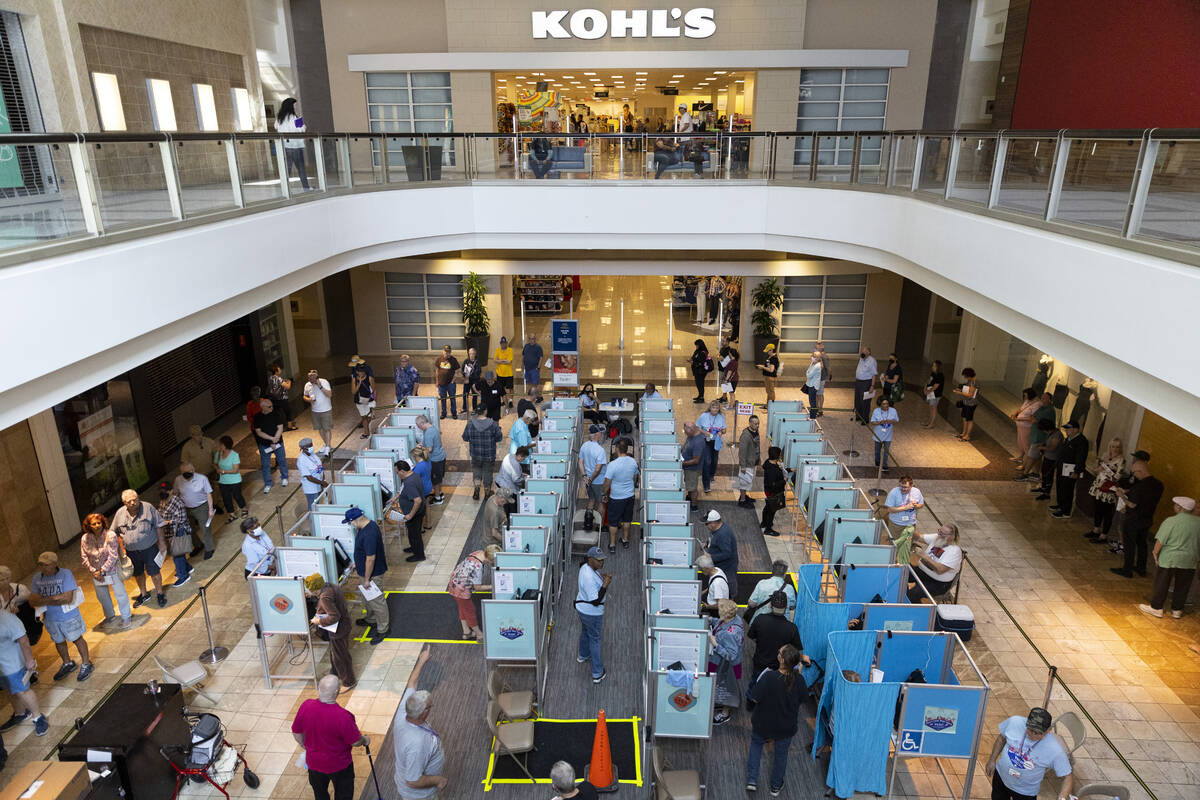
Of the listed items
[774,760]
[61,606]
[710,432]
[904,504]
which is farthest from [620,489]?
[61,606]

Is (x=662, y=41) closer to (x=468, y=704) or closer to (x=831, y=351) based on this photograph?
(x=831, y=351)

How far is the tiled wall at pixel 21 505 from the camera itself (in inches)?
380

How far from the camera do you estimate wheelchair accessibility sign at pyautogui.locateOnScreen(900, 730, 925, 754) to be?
6332 millimetres

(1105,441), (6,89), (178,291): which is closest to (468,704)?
(178,291)

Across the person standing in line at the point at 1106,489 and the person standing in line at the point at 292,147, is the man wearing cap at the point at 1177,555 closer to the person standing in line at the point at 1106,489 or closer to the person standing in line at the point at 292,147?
the person standing in line at the point at 1106,489

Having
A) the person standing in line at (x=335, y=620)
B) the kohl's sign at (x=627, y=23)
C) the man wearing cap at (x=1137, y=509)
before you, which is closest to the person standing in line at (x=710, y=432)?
the man wearing cap at (x=1137, y=509)

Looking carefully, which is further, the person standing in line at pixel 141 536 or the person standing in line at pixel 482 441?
the person standing in line at pixel 482 441

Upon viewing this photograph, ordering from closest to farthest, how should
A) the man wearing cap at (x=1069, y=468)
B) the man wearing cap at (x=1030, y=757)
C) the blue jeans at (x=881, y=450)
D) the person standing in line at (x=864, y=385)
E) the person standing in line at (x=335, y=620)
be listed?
the man wearing cap at (x=1030, y=757), the person standing in line at (x=335, y=620), the man wearing cap at (x=1069, y=468), the blue jeans at (x=881, y=450), the person standing in line at (x=864, y=385)

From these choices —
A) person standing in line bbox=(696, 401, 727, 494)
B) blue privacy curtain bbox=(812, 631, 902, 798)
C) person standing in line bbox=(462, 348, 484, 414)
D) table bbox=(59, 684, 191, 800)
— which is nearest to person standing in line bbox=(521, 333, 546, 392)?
person standing in line bbox=(462, 348, 484, 414)

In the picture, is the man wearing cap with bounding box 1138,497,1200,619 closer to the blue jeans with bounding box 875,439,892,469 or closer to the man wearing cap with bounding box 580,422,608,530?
the blue jeans with bounding box 875,439,892,469

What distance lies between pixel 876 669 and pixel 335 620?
16.9 ft

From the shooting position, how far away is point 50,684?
26.3 ft

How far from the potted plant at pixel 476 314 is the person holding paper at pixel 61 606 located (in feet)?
36.8

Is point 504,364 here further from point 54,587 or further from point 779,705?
point 779,705
